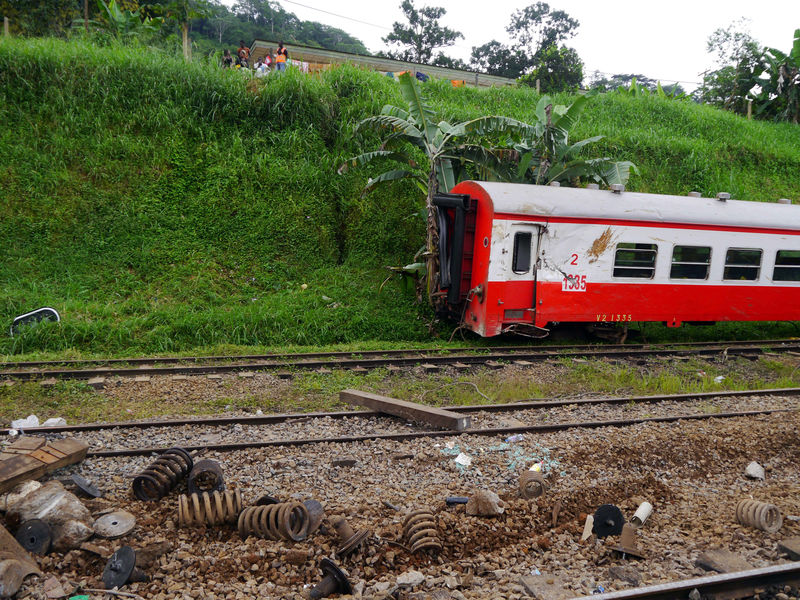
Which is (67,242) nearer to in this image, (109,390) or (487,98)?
(109,390)

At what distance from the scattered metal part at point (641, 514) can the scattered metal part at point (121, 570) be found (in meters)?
3.74

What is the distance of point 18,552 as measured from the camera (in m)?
3.85

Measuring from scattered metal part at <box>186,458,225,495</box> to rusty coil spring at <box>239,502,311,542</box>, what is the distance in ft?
2.19

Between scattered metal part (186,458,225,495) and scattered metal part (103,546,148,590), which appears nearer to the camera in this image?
scattered metal part (103,546,148,590)

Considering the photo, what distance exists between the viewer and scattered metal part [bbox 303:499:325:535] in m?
4.42

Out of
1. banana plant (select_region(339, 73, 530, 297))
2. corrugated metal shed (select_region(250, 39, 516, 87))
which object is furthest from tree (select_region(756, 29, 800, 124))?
banana plant (select_region(339, 73, 530, 297))

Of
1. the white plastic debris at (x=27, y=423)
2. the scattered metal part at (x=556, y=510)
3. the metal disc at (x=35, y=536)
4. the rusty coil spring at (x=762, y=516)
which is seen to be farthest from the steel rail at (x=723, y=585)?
the white plastic debris at (x=27, y=423)

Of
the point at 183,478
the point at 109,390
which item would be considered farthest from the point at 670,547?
the point at 109,390

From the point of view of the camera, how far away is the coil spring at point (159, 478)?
4957 millimetres

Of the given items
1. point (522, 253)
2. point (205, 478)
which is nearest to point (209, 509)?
point (205, 478)

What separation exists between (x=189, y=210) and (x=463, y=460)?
36.9ft

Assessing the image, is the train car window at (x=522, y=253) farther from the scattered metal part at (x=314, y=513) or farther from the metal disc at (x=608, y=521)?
the scattered metal part at (x=314, y=513)

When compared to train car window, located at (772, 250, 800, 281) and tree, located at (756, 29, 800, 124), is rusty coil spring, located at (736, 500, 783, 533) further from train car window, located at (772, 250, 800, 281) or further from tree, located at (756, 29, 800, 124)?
tree, located at (756, 29, 800, 124)

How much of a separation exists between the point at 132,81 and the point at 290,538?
50.7 feet
